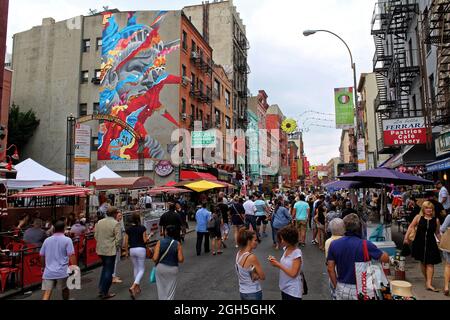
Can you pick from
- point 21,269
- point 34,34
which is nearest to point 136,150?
point 34,34

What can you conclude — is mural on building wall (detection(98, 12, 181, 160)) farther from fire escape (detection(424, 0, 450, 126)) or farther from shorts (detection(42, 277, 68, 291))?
shorts (detection(42, 277, 68, 291))

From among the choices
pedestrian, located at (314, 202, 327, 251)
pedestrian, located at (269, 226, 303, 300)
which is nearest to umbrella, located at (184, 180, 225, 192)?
pedestrian, located at (314, 202, 327, 251)

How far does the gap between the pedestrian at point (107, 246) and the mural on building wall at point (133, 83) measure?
24030 mm

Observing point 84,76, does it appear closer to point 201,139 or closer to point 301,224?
point 201,139

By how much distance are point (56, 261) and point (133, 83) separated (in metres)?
27.5

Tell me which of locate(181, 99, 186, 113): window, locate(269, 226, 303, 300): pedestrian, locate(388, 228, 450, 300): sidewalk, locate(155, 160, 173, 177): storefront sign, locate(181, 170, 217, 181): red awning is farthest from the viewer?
locate(181, 99, 186, 113): window

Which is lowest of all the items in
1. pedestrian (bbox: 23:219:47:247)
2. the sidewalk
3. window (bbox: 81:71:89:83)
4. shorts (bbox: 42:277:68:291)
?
the sidewalk

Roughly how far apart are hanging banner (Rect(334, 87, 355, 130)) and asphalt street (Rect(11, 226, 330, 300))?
1208cm

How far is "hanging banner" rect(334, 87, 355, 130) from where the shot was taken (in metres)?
22.7

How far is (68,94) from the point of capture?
34.0 m

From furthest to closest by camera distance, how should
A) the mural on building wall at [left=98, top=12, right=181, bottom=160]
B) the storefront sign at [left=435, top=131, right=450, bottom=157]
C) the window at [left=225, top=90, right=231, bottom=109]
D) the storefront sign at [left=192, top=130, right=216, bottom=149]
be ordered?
the window at [left=225, top=90, right=231, bottom=109]
the storefront sign at [left=192, top=130, right=216, bottom=149]
the mural on building wall at [left=98, top=12, right=181, bottom=160]
the storefront sign at [left=435, top=131, right=450, bottom=157]

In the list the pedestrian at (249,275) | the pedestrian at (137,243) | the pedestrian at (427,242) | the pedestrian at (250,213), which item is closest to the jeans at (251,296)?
the pedestrian at (249,275)

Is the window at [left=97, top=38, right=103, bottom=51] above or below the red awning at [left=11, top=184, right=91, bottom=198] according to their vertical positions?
above

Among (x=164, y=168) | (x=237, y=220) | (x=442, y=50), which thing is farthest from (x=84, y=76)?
(x=442, y=50)
